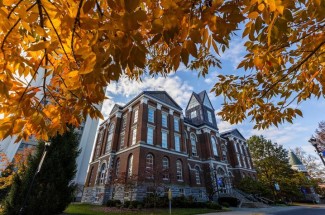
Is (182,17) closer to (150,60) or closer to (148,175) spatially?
(150,60)

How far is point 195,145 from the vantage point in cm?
3141

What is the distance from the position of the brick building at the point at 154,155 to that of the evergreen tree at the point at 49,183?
653 cm

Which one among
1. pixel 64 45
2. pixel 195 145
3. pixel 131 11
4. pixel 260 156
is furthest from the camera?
pixel 260 156

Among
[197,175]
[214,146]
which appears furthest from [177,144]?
[214,146]

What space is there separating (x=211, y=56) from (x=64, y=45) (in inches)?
112

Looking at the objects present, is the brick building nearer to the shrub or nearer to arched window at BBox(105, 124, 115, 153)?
arched window at BBox(105, 124, 115, 153)

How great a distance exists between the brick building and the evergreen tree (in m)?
6.53

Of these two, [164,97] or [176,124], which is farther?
[164,97]

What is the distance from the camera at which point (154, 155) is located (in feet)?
74.5

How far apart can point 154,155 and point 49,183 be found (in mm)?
12517

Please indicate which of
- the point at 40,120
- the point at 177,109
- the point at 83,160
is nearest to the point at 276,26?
the point at 40,120

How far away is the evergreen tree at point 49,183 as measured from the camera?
1091cm

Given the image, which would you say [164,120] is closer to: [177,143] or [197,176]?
[177,143]

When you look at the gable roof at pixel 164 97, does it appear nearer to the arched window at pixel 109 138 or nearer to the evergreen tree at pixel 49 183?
the arched window at pixel 109 138
